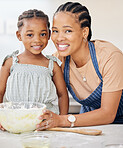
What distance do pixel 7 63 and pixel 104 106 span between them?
2.04ft

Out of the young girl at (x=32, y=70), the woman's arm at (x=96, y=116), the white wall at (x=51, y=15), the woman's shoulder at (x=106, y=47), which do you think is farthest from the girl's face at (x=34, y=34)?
the white wall at (x=51, y=15)

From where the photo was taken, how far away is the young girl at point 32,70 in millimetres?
1566

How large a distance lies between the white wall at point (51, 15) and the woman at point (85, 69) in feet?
5.23

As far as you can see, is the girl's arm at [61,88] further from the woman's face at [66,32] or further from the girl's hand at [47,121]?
the girl's hand at [47,121]

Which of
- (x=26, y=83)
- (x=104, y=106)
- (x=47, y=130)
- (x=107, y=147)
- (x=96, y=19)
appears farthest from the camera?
(x=96, y=19)

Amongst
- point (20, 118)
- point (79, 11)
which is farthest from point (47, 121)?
point (79, 11)

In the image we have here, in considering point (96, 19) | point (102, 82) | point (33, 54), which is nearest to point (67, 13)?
point (33, 54)

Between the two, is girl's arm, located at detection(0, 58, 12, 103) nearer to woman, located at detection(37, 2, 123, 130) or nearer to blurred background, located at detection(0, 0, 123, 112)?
woman, located at detection(37, 2, 123, 130)

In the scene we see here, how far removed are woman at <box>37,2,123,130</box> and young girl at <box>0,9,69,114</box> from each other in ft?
0.30

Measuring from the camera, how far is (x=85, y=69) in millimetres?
1678

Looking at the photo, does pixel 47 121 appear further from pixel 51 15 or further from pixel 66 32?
pixel 51 15

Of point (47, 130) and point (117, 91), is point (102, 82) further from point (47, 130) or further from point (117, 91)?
point (47, 130)

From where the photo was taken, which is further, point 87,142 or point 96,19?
point 96,19

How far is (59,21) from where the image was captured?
1519mm
